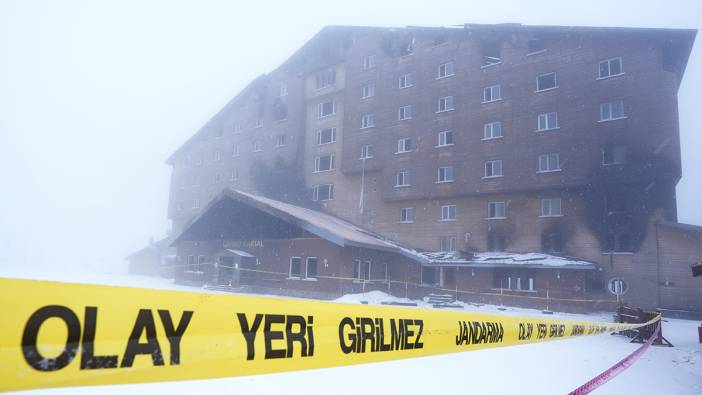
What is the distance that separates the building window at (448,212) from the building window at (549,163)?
254 inches

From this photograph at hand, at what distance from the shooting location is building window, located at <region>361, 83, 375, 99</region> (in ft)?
114

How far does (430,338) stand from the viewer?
278 cm

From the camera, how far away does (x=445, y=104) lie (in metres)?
31.7

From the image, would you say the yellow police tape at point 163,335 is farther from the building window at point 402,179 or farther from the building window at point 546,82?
the building window at point 402,179

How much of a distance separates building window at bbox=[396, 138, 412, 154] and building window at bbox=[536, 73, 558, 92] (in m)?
9.72

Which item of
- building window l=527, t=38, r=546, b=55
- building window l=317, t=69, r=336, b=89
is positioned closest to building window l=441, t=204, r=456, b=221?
building window l=527, t=38, r=546, b=55

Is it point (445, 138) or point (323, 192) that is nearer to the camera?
point (445, 138)

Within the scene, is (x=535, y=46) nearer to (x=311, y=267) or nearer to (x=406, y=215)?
(x=406, y=215)

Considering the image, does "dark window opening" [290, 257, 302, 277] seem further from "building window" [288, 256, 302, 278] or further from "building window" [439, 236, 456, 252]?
"building window" [439, 236, 456, 252]

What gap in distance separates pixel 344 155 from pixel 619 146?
64.2ft

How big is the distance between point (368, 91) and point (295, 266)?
1710 cm

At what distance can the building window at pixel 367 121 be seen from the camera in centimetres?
3456

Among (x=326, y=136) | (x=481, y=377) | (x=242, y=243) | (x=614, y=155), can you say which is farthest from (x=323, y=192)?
(x=481, y=377)

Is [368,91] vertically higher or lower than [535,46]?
lower
